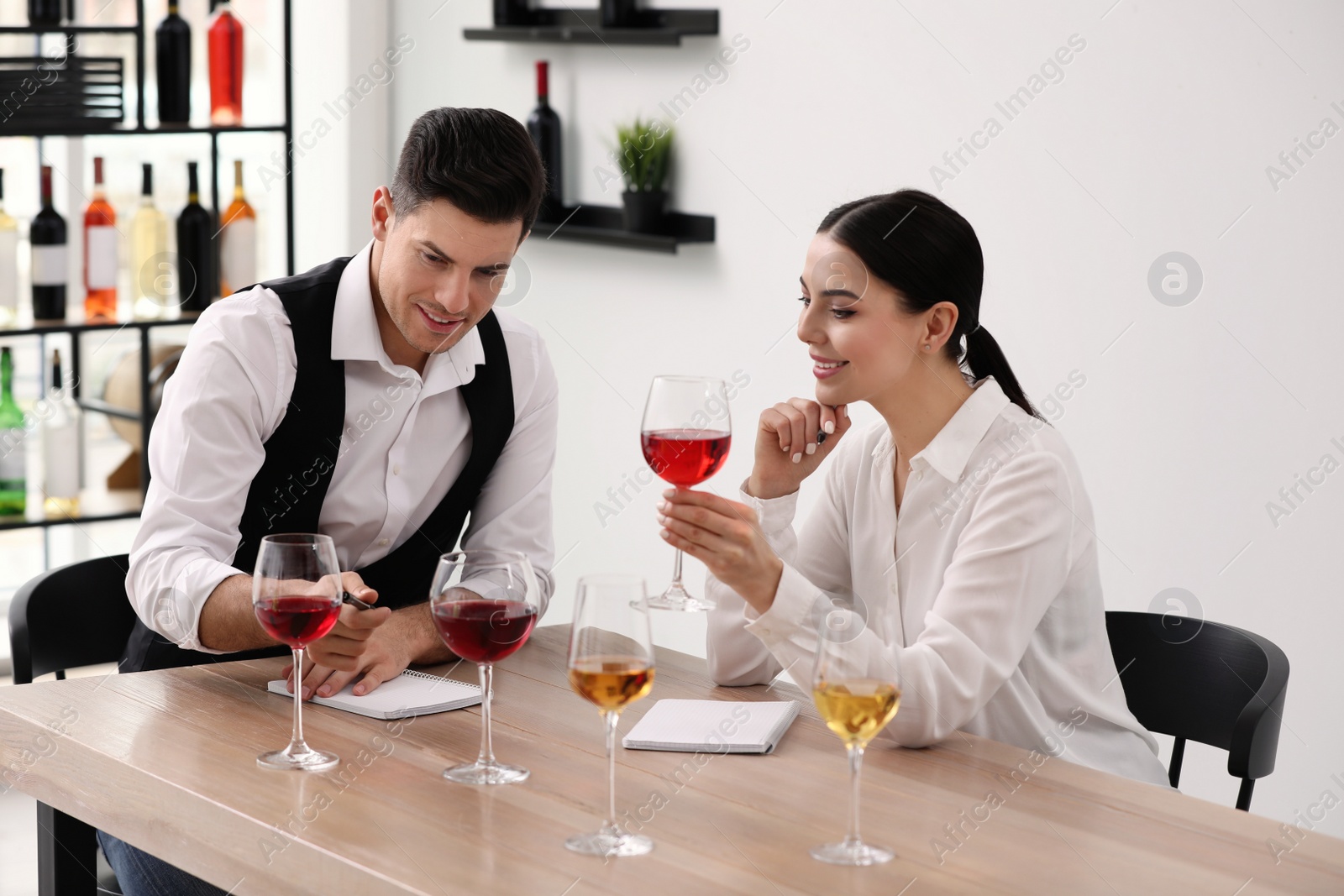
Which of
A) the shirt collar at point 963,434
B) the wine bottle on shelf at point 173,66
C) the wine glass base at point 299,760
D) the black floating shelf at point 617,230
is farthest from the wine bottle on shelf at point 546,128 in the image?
the wine glass base at point 299,760

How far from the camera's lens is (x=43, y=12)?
3.69 m

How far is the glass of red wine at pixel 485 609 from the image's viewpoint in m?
1.45

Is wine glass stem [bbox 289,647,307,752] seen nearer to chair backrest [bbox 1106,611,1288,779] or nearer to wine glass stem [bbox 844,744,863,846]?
wine glass stem [bbox 844,744,863,846]

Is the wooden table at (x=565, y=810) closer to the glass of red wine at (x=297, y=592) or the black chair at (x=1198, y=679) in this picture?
the glass of red wine at (x=297, y=592)

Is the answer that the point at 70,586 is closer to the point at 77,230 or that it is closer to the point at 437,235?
the point at 437,235

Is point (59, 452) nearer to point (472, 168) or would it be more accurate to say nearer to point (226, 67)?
point (226, 67)

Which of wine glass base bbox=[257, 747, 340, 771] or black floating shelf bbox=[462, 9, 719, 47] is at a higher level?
black floating shelf bbox=[462, 9, 719, 47]

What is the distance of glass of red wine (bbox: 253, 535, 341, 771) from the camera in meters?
1.49

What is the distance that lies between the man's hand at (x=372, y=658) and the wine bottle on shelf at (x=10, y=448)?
2.18m

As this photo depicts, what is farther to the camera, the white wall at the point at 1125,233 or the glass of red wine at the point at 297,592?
the white wall at the point at 1125,233

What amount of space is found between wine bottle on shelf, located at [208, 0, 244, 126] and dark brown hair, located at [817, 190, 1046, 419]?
2.55 metres

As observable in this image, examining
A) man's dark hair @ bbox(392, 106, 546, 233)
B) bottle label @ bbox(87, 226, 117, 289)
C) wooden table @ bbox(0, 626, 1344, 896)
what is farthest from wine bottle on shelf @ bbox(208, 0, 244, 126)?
wooden table @ bbox(0, 626, 1344, 896)

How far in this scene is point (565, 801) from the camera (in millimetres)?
1438

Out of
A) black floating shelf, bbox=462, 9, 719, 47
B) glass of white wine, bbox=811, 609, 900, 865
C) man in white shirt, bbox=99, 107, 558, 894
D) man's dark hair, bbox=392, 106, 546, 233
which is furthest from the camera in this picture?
black floating shelf, bbox=462, 9, 719, 47
